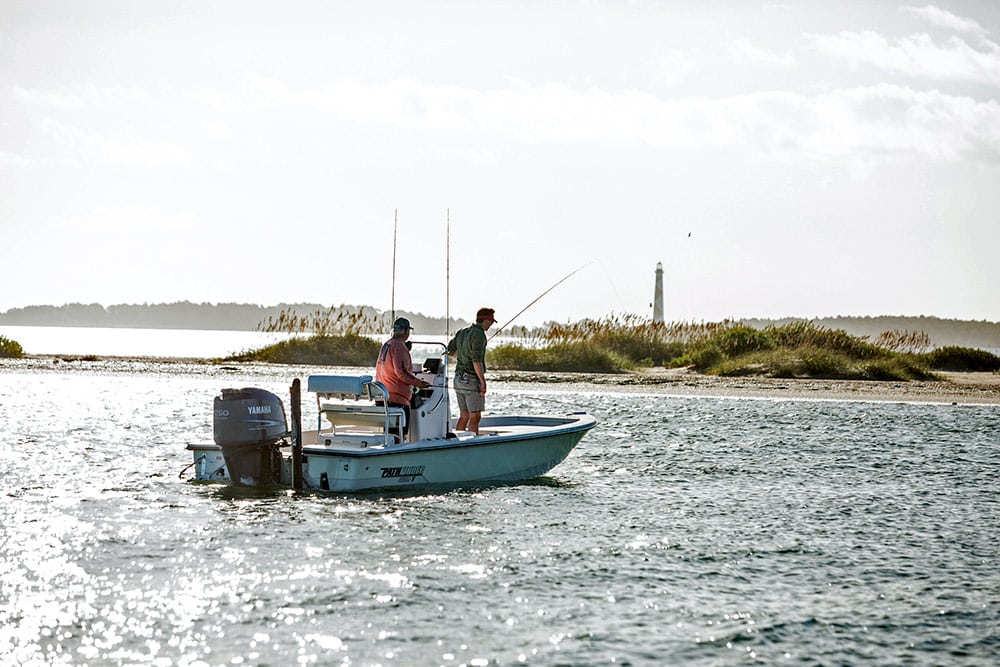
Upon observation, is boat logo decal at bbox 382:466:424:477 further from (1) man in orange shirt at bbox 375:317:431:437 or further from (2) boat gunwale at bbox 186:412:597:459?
(1) man in orange shirt at bbox 375:317:431:437

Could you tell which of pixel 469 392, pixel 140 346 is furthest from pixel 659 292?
pixel 469 392

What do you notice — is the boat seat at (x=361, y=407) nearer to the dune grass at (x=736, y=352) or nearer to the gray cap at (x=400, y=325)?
the gray cap at (x=400, y=325)

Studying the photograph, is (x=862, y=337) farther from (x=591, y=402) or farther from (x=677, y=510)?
(x=677, y=510)

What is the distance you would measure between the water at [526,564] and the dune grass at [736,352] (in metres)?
16.1

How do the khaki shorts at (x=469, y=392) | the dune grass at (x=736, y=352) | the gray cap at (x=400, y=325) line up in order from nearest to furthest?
the gray cap at (x=400, y=325), the khaki shorts at (x=469, y=392), the dune grass at (x=736, y=352)

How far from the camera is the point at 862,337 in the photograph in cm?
3578

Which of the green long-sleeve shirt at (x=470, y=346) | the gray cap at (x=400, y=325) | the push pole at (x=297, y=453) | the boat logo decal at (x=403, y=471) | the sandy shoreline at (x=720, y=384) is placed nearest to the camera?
the push pole at (x=297, y=453)

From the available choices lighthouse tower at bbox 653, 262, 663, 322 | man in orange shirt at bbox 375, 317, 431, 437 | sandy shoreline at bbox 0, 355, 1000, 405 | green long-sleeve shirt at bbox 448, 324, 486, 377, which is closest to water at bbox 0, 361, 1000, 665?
man in orange shirt at bbox 375, 317, 431, 437

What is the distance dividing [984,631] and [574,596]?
9.17 ft

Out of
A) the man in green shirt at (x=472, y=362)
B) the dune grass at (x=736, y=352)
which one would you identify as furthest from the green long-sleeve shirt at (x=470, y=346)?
the dune grass at (x=736, y=352)

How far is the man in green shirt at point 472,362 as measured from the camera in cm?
1379

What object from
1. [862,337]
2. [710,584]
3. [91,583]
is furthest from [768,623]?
[862,337]

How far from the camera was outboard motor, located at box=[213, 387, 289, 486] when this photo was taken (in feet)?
39.2

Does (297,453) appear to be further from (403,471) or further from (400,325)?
(400,325)
